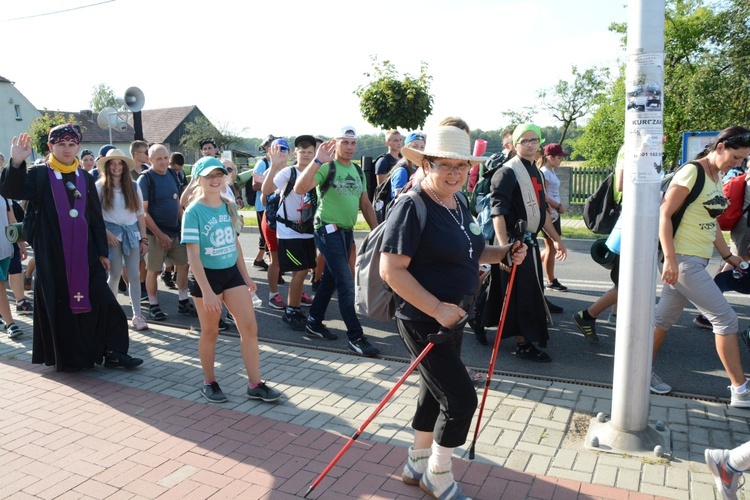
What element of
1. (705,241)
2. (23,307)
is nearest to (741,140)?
(705,241)

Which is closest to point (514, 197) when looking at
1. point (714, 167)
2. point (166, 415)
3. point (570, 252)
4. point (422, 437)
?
point (714, 167)

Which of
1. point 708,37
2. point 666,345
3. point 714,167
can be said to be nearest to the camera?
point 714,167

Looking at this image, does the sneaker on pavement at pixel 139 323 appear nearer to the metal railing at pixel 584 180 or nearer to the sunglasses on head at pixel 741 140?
the sunglasses on head at pixel 741 140

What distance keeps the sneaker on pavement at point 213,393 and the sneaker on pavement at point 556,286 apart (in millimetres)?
4954

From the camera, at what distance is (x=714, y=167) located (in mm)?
4344

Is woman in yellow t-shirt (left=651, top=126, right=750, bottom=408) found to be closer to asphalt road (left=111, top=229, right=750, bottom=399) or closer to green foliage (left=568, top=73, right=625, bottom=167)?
asphalt road (left=111, top=229, right=750, bottom=399)

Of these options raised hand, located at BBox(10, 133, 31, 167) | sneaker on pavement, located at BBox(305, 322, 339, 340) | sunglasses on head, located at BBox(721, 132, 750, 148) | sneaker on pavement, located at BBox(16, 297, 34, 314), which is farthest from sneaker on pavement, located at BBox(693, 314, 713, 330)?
sneaker on pavement, located at BBox(16, 297, 34, 314)

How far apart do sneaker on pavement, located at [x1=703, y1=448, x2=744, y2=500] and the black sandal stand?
7.41 feet

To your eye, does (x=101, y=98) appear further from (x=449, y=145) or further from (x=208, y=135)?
(x=449, y=145)

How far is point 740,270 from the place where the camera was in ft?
16.9

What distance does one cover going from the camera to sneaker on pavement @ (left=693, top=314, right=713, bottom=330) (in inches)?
244

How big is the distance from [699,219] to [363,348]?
9.89 ft

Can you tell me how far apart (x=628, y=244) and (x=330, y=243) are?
10.0ft

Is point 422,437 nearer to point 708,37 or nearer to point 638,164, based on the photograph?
point 638,164
